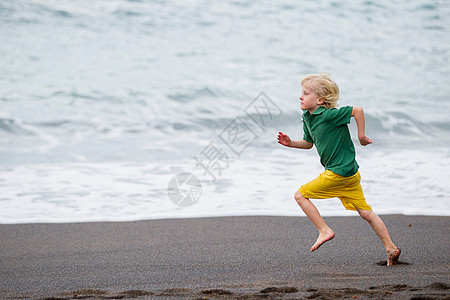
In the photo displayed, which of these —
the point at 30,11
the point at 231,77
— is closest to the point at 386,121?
the point at 231,77

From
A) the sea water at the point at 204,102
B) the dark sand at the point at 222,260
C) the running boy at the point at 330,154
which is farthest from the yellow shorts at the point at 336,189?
the sea water at the point at 204,102

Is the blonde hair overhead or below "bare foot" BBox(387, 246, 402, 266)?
overhead

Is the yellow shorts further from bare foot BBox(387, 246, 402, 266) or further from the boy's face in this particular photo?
the boy's face

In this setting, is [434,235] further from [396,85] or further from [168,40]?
[168,40]

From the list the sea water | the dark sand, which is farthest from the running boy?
the sea water

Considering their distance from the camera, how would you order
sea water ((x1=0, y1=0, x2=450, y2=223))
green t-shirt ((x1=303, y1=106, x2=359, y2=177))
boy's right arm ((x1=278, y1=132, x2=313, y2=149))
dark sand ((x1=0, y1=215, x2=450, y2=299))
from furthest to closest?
1. sea water ((x1=0, y1=0, x2=450, y2=223))
2. boy's right arm ((x1=278, y1=132, x2=313, y2=149))
3. green t-shirt ((x1=303, y1=106, x2=359, y2=177))
4. dark sand ((x1=0, y1=215, x2=450, y2=299))

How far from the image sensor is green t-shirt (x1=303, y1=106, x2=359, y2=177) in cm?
314

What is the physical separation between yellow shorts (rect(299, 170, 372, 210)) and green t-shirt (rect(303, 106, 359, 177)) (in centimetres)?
5

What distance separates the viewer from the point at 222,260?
137 inches

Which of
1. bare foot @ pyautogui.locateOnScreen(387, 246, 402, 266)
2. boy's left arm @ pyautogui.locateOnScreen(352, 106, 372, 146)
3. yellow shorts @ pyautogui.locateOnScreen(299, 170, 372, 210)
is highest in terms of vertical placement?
boy's left arm @ pyautogui.locateOnScreen(352, 106, 372, 146)

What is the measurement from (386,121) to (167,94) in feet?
15.6

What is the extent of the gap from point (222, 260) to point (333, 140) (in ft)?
3.56

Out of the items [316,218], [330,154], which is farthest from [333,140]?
[316,218]

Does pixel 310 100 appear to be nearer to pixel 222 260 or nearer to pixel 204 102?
pixel 222 260
